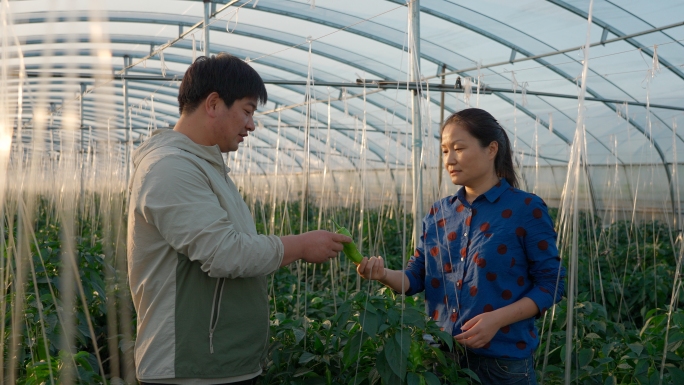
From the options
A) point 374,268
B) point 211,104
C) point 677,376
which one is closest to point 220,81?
point 211,104

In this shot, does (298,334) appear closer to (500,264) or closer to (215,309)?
(215,309)

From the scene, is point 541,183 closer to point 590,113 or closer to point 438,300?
point 590,113

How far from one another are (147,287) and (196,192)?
26 cm

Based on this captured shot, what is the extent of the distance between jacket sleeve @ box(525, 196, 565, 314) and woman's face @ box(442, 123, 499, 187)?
0.19 meters

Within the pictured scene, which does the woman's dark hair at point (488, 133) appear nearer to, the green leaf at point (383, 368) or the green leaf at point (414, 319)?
the green leaf at point (414, 319)

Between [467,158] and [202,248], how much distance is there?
81cm

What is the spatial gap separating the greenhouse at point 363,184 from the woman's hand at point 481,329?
0.04 metres

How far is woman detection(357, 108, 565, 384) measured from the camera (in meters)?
1.55

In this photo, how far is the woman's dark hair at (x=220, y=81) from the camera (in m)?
1.42

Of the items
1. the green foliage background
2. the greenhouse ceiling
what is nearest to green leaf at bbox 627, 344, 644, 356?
the green foliage background

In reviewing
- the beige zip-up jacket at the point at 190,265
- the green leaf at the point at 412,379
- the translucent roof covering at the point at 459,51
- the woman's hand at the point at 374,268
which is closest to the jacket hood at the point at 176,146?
the beige zip-up jacket at the point at 190,265

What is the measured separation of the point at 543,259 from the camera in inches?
61.2

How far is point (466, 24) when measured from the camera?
6711 millimetres

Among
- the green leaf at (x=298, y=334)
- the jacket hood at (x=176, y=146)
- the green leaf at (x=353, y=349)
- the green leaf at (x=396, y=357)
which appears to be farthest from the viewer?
the green leaf at (x=298, y=334)
